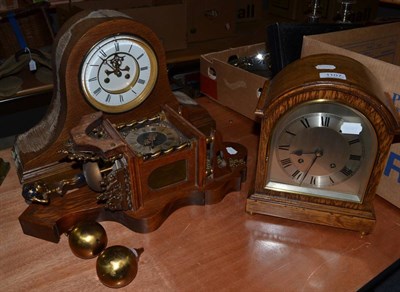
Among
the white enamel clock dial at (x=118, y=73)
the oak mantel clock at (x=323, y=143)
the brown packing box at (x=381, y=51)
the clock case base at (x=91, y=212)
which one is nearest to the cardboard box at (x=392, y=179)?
the brown packing box at (x=381, y=51)

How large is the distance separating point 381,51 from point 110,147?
3.02 feet

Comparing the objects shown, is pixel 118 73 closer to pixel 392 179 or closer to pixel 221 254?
pixel 221 254

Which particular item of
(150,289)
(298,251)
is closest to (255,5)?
(298,251)

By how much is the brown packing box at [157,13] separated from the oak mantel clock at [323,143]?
101cm

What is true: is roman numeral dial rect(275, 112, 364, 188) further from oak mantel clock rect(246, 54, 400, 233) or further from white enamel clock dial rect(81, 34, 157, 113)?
white enamel clock dial rect(81, 34, 157, 113)

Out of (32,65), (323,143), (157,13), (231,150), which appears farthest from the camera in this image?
(157,13)

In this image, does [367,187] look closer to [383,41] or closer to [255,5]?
[383,41]

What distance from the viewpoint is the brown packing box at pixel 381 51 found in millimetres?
853

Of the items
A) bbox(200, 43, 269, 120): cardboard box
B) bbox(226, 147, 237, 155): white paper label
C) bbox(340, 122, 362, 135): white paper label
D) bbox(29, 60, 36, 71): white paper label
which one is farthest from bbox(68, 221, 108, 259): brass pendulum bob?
bbox(29, 60, 36, 71): white paper label

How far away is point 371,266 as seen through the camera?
2.49ft

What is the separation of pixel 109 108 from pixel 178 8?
1036 millimetres

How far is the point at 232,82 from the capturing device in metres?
1.23

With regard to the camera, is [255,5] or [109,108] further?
[255,5]

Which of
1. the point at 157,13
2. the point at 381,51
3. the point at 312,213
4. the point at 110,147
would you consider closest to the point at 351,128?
the point at 312,213
